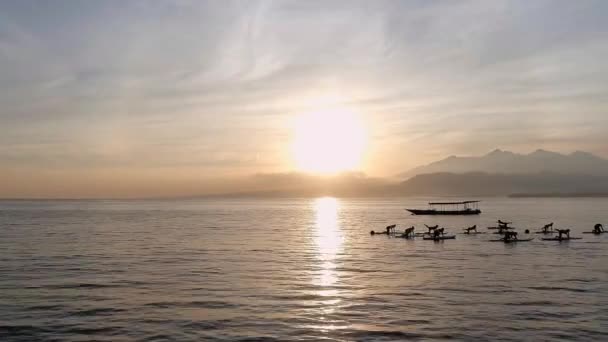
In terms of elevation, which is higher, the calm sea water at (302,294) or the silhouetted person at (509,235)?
the silhouetted person at (509,235)

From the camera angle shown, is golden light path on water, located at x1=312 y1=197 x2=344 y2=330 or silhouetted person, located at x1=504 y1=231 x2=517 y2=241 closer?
golden light path on water, located at x1=312 y1=197 x2=344 y2=330

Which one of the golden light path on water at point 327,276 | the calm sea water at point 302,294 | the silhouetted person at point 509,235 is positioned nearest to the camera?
the calm sea water at point 302,294

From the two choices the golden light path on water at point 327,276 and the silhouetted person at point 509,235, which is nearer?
the golden light path on water at point 327,276

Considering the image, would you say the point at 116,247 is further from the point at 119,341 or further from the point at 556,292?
the point at 556,292

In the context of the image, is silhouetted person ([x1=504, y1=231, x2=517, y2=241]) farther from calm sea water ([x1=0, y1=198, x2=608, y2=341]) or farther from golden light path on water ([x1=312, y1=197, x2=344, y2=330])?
golden light path on water ([x1=312, y1=197, x2=344, y2=330])

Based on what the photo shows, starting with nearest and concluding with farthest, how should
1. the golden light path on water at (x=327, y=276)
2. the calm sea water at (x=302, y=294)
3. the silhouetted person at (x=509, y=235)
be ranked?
1. the calm sea water at (x=302, y=294)
2. the golden light path on water at (x=327, y=276)
3. the silhouetted person at (x=509, y=235)

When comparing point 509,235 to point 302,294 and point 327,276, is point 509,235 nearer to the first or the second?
point 327,276

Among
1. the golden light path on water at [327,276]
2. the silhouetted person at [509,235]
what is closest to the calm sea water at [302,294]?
the golden light path on water at [327,276]

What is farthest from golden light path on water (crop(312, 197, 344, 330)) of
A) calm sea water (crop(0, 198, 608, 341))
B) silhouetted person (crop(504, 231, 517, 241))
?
silhouetted person (crop(504, 231, 517, 241))

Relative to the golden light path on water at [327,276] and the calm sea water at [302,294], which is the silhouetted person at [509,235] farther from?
the golden light path on water at [327,276]

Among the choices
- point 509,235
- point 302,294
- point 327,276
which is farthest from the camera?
point 509,235

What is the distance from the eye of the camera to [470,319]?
91.4 ft

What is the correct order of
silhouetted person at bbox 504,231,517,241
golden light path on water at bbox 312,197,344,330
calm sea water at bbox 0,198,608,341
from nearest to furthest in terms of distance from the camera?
calm sea water at bbox 0,198,608,341, golden light path on water at bbox 312,197,344,330, silhouetted person at bbox 504,231,517,241

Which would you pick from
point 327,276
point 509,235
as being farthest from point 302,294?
point 509,235
